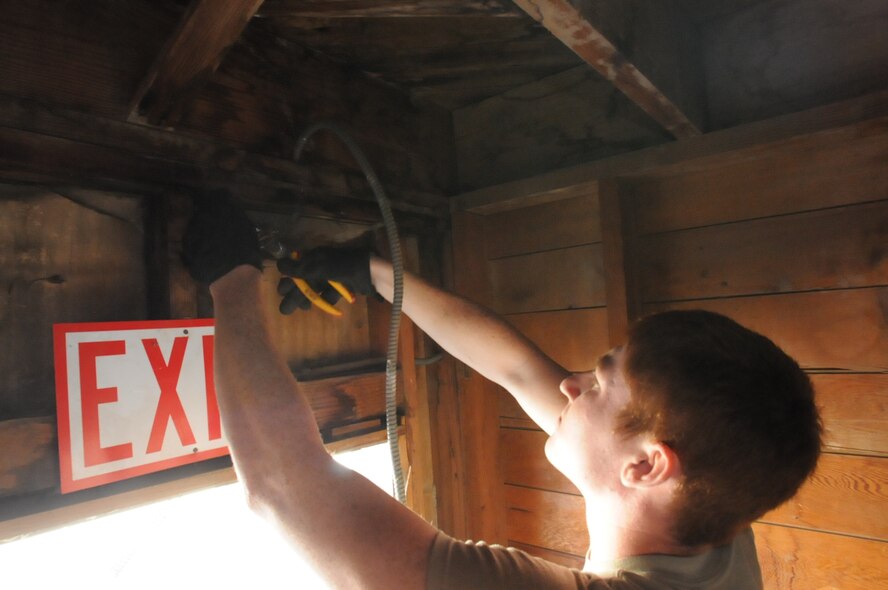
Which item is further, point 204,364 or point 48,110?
point 204,364

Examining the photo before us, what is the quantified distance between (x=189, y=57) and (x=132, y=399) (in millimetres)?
585

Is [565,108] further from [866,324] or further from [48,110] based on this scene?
[48,110]

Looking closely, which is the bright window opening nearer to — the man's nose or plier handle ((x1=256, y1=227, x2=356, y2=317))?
plier handle ((x1=256, y1=227, x2=356, y2=317))

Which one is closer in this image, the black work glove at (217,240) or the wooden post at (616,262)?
the black work glove at (217,240)

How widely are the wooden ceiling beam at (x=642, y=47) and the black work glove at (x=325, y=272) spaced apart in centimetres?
56

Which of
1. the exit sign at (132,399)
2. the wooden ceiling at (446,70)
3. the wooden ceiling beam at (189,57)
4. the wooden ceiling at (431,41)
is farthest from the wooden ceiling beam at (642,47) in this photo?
the exit sign at (132,399)

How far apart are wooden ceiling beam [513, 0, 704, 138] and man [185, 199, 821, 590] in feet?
1.51

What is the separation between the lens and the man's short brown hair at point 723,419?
28.7 inches

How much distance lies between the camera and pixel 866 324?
3.83ft

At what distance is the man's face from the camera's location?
832 millimetres

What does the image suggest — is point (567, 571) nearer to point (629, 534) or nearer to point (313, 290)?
point (629, 534)

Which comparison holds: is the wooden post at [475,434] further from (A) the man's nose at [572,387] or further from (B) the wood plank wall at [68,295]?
(A) the man's nose at [572,387]

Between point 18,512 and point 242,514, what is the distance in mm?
441

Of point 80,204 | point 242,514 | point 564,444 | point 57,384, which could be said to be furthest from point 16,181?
point 564,444
